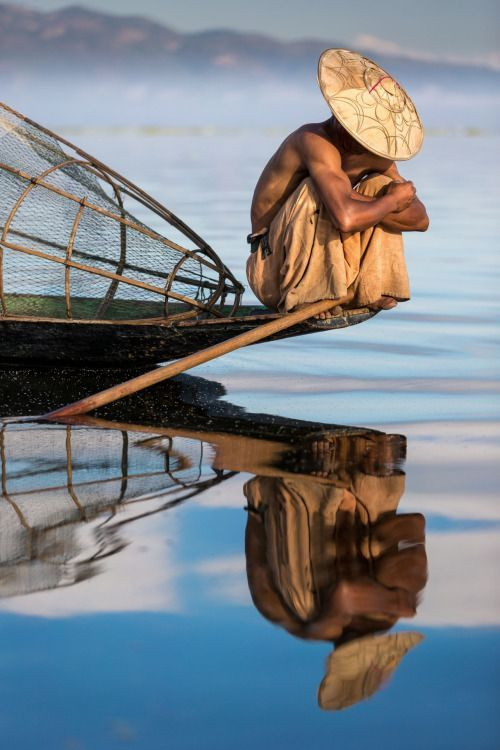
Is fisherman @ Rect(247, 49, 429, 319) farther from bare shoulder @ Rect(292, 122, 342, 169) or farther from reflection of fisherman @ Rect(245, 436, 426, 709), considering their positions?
reflection of fisherman @ Rect(245, 436, 426, 709)

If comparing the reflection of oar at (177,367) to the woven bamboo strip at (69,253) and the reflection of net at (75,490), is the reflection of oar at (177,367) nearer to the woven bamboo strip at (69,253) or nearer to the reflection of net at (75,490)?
the reflection of net at (75,490)

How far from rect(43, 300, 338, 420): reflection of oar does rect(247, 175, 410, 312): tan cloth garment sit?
0.14 m

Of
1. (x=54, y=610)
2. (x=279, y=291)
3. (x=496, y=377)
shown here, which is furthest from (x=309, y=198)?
(x=54, y=610)

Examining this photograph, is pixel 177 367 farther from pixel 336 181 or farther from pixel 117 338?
pixel 336 181

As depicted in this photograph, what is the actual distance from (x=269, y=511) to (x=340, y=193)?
Answer: 5.81ft

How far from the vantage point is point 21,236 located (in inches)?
273

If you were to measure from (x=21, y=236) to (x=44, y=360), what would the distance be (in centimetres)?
74

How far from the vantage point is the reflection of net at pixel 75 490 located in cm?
414

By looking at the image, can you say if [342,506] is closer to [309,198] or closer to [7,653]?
[7,653]

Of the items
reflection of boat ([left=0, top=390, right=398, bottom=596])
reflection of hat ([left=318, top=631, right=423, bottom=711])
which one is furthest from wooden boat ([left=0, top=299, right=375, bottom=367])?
reflection of hat ([left=318, top=631, right=423, bottom=711])

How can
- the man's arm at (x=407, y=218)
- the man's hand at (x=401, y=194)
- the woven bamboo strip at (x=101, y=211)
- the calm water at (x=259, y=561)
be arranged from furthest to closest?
the woven bamboo strip at (x=101, y=211)
the man's arm at (x=407, y=218)
the man's hand at (x=401, y=194)
the calm water at (x=259, y=561)

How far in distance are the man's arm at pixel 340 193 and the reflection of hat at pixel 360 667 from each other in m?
2.58

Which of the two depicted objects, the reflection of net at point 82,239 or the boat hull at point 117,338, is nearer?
the boat hull at point 117,338

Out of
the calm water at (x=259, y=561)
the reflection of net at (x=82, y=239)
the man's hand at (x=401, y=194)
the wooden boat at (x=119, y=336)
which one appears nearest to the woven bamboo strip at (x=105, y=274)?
the wooden boat at (x=119, y=336)
